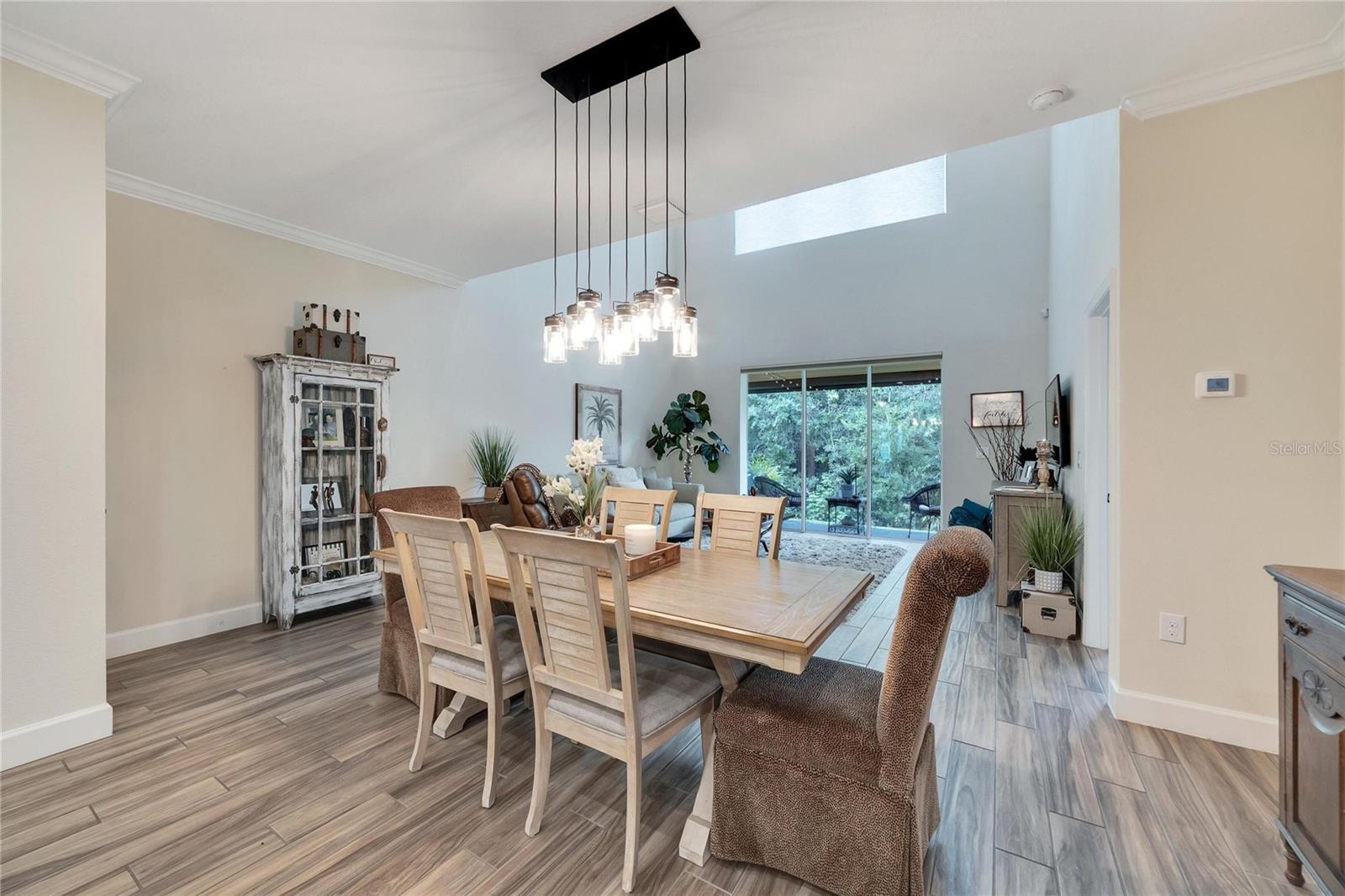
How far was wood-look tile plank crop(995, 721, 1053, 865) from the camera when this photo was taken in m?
1.63

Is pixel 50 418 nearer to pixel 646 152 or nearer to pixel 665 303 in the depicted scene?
pixel 665 303

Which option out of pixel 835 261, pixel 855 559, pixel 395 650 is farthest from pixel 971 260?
pixel 395 650

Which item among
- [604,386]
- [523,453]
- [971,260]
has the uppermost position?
[971,260]

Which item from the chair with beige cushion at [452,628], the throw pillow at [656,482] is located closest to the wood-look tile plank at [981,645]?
the chair with beige cushion at [452,628]

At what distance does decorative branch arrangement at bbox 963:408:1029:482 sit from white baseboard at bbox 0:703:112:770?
654 centimetres

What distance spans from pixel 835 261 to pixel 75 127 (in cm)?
631

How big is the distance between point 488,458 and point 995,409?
519 centimetres

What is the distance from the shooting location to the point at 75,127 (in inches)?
85.4

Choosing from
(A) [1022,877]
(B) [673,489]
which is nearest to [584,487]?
(A) [1022,877]

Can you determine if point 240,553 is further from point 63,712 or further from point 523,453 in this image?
point 523,453

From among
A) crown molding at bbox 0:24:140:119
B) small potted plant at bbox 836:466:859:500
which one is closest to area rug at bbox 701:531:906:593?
small potted plant at bbox 836:466:859:500

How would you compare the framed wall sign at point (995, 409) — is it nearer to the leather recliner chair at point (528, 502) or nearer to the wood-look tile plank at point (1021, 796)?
the wood-look tile plank at point (1021, 796)

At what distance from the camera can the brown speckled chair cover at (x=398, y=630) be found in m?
2.49

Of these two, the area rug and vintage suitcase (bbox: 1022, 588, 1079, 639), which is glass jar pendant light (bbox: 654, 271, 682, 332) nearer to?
vintage suitcase (bbox: 1022, 588, 1079, 639)
